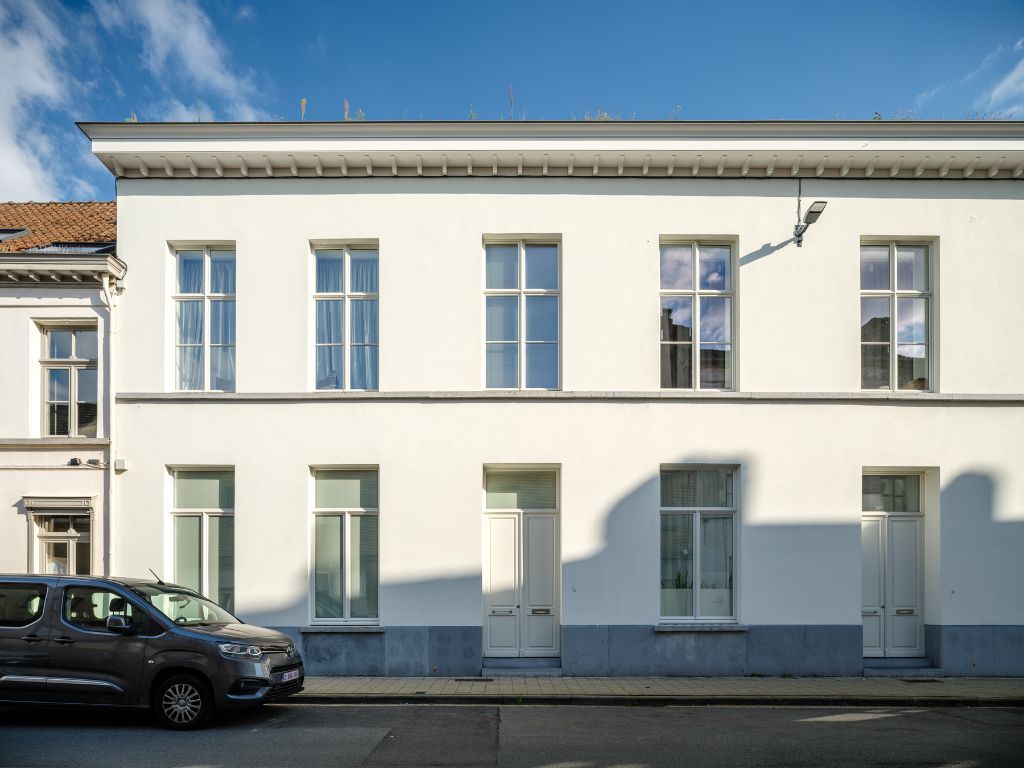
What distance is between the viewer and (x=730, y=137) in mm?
12047

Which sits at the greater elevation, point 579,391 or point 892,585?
point 579,391

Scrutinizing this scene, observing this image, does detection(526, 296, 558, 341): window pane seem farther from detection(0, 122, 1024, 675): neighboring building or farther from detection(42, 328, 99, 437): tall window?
detection(42, 328, 99, 437): tall window

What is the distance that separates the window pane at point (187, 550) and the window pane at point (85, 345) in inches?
122

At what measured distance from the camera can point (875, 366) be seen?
12398mm

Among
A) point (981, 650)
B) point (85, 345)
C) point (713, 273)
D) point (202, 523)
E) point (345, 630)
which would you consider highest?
point (713, 273)

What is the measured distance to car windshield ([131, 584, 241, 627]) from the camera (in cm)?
910

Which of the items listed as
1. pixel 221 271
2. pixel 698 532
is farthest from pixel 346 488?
pixel 698 532

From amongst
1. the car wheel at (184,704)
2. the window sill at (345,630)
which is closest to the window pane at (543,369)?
the window sill at (345,630)

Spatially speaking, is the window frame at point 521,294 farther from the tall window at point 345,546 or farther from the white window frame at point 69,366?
the white window frame at point 69,366

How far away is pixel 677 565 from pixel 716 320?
409 centimetres

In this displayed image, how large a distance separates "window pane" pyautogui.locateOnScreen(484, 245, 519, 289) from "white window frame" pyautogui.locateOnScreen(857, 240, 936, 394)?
5.67 meters

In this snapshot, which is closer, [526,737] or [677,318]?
[526,737]

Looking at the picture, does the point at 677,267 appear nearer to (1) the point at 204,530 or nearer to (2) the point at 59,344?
(1) the point at 204,530

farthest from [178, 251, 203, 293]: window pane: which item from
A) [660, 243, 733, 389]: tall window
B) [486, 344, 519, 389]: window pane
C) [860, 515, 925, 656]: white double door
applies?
[860, 515, 925, 656]: white double door
